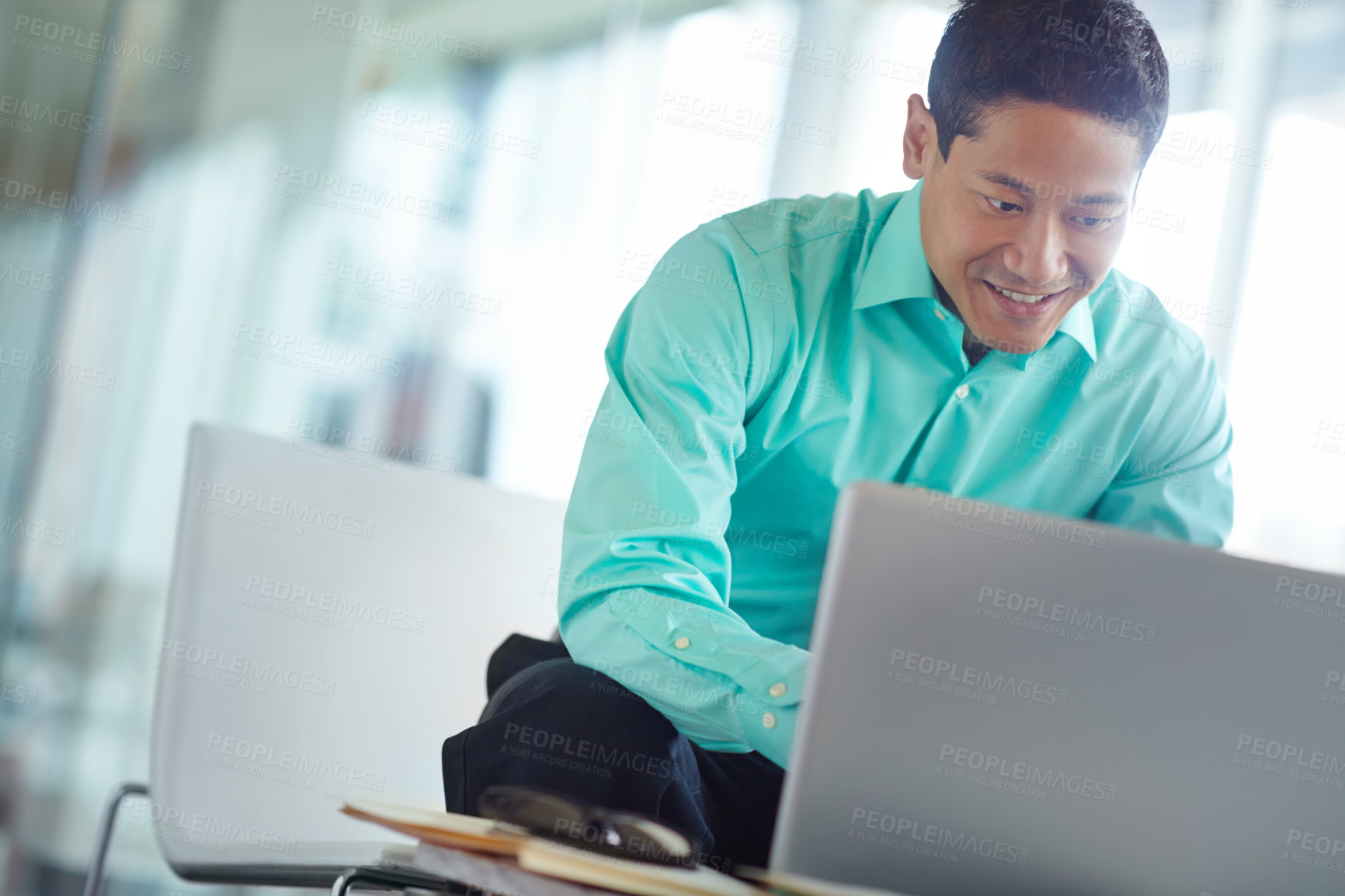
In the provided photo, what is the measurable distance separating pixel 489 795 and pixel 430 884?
0.63 metres

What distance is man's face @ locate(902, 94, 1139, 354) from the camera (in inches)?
43.4

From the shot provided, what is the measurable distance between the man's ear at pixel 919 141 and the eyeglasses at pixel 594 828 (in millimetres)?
932

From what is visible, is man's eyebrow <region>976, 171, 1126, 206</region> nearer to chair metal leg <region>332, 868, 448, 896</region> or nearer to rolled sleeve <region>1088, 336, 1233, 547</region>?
rolled sleeve <region>1088, 336, 1233, 547</region>

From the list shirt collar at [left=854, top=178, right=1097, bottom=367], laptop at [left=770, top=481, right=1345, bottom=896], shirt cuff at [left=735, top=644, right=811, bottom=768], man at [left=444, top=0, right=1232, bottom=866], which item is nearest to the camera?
laptop at [left=770, top=481, right=1345, bottom=896]

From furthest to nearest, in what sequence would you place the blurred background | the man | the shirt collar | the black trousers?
1. the blurred background
2. the shirt collar
3. the man
4. the black trousers

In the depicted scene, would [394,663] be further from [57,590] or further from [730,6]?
[730,6]

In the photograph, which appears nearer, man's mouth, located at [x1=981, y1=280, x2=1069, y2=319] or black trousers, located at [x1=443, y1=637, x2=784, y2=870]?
black trousers, located at [x1=443, y1=637, x2=784, y2=870]

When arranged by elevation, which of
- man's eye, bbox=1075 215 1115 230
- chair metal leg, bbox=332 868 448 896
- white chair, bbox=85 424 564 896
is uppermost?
man's eye, bbox=1075 215 1115 230

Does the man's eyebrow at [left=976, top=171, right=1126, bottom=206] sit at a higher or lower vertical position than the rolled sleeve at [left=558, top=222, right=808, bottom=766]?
higher

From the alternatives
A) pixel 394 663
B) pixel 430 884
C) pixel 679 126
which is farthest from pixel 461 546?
pixel 679 126

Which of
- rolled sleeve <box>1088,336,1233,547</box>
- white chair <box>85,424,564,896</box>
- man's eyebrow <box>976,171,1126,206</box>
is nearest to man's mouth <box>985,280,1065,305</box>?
man's eyebrow <box>976,171,1126,206</box>

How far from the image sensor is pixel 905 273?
1223mm

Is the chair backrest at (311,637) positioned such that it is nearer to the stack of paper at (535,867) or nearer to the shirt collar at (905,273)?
the shirt collar at (905,273)

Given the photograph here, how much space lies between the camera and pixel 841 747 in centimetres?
55
